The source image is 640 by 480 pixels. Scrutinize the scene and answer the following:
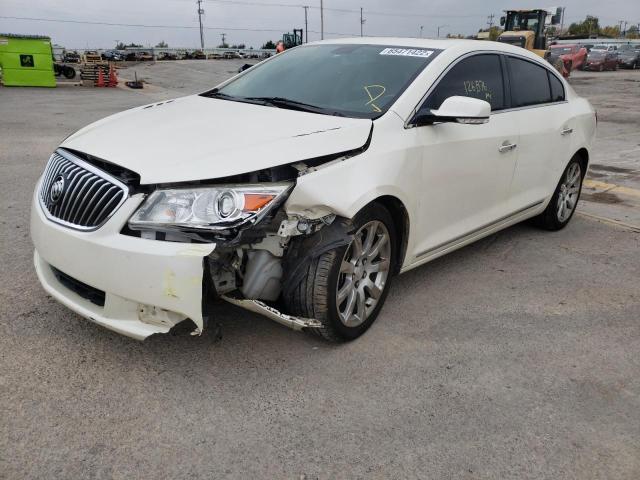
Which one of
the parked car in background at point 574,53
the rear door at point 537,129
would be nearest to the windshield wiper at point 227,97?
the rear door at point 537,129

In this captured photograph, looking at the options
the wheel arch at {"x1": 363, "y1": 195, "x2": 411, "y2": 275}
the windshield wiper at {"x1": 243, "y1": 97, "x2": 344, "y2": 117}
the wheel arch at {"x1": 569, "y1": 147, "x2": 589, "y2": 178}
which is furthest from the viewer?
the wheel arch at {"x1": 569, "y1": 147, "x2": 589, "y2": 178}

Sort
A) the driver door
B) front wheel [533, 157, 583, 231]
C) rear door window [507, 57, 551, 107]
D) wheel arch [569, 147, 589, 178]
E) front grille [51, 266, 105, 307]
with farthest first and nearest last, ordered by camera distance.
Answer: wheel arch [569, 147, 589, 178] < front wheel [533, 157, 583, 231] < rear door window [507, 57, 551, 107] < the driver door < front grille [51, 266, 105, 307]

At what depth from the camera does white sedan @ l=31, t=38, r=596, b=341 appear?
262cm

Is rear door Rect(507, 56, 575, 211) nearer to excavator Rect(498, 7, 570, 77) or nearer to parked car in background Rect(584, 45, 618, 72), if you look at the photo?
excavator Rect(498, 7, 570, 77)

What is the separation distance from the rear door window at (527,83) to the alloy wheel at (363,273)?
186cm

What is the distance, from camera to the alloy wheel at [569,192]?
→ 17.6 feet

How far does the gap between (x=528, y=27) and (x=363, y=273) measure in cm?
3159

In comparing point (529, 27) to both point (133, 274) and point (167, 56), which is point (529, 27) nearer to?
point (133, 274)

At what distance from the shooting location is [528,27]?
30656 mm

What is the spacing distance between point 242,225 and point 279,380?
2.78 ft

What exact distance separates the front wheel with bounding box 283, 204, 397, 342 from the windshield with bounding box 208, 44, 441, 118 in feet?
2.26

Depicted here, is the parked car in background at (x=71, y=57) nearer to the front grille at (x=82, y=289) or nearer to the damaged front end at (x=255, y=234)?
the front grille at (x=82, y=289)

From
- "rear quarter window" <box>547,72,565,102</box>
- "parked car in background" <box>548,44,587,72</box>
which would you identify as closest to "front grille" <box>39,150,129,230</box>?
"rear quarter window" <box>547,72,565,102</box>

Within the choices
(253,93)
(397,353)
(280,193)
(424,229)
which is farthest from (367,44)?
(397,353)
